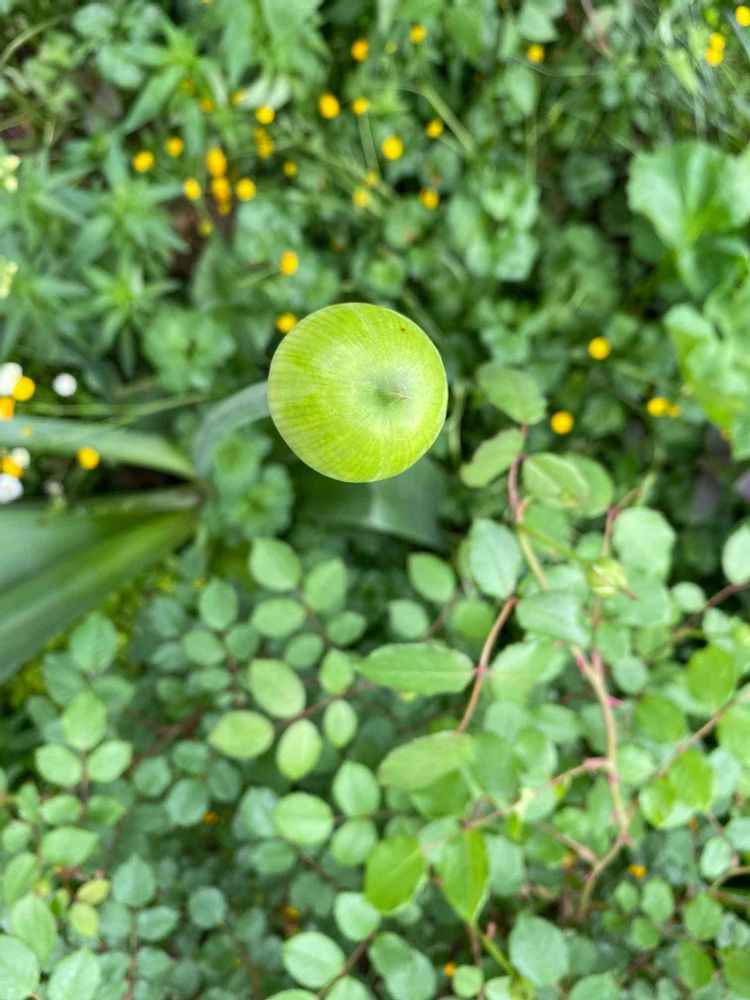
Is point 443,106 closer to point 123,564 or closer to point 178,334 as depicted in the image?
point 178,334

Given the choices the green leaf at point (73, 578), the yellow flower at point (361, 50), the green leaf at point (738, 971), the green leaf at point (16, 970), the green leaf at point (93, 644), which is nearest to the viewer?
the green leaf at point (16, 970)

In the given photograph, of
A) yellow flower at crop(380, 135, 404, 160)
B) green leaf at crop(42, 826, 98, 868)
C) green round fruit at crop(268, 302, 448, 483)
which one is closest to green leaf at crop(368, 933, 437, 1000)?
green leaf at crop(42, 826, 98, 868)

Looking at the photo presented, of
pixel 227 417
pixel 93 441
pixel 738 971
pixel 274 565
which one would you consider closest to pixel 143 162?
pixel 93 441

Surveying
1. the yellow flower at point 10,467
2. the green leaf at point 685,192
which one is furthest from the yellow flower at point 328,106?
the yellow flower at point 10,467

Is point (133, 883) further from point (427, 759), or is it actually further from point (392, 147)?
point (392, 147)

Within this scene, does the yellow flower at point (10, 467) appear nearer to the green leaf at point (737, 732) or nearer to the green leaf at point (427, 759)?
the green leaf at point (427, 759)
